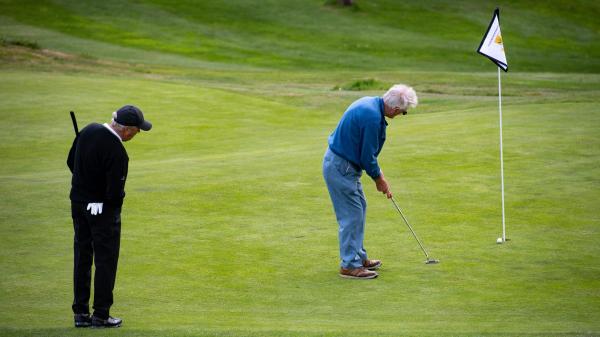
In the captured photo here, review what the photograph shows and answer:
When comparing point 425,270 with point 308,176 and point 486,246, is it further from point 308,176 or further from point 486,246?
point 308,176

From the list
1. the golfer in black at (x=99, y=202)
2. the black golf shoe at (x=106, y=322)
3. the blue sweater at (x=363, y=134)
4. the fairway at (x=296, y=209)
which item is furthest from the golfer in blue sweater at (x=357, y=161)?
the black golf shoe at (x=106, y=322)

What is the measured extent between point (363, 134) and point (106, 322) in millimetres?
3293

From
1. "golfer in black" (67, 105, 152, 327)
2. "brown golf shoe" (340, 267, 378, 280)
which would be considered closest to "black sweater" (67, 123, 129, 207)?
"golfer in black" (67, 105, 152, 327)

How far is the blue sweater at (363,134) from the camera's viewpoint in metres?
8.94

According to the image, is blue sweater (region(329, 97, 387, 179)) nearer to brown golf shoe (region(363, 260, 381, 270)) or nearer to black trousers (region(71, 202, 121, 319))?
brown golf shoe (region(363, 260, 381, 270))

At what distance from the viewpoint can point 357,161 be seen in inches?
361

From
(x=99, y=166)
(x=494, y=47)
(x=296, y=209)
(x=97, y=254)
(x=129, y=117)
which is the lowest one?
(x=296, y=209)

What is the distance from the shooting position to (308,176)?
14.1 metres

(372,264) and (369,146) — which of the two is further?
(372,264)

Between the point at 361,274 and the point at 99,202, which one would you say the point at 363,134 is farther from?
the point at 99,202

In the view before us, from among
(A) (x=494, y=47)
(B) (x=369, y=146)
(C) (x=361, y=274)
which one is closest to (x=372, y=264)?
(C) (x=361, y=274)

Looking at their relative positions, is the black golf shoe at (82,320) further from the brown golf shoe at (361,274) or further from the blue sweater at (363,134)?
the blue sweater at (363,134)

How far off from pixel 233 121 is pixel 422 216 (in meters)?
10.4

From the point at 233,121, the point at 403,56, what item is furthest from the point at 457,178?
the point at 403,56
